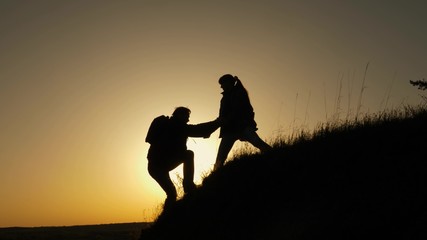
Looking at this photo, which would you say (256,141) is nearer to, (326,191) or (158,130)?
(158,130)

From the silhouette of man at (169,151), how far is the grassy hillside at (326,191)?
0.62 m

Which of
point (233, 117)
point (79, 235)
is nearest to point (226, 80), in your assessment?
point (233, 117)

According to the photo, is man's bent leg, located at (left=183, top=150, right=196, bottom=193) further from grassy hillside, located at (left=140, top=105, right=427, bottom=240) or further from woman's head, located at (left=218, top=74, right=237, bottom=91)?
woman's head, located at (left=218, top=74, right=237, bottom=91)

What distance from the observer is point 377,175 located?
5.38 meters

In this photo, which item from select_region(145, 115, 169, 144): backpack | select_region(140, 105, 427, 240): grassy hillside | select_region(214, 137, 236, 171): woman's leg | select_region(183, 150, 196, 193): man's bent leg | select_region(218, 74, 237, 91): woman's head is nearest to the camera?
select_region(140, 105, 427, 240): grassy hillside

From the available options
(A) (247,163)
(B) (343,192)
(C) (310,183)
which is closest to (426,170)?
(B) (343,192)

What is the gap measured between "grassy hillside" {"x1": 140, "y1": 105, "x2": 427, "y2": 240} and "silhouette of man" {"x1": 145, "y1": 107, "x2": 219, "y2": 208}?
62 cm

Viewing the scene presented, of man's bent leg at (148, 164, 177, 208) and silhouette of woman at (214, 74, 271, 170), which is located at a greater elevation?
silhouette of woman at (214, 74, 271, 170)

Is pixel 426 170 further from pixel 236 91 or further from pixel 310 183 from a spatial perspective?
pixel 236 91

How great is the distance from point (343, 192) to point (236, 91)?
459 cm

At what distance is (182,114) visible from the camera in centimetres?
866

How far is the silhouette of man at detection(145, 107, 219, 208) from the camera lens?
8.55 metres

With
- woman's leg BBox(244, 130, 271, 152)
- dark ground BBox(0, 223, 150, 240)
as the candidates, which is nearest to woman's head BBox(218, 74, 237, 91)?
woman's leg BBox(244, 130, 271, 152)

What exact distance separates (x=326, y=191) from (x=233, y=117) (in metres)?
4.13
